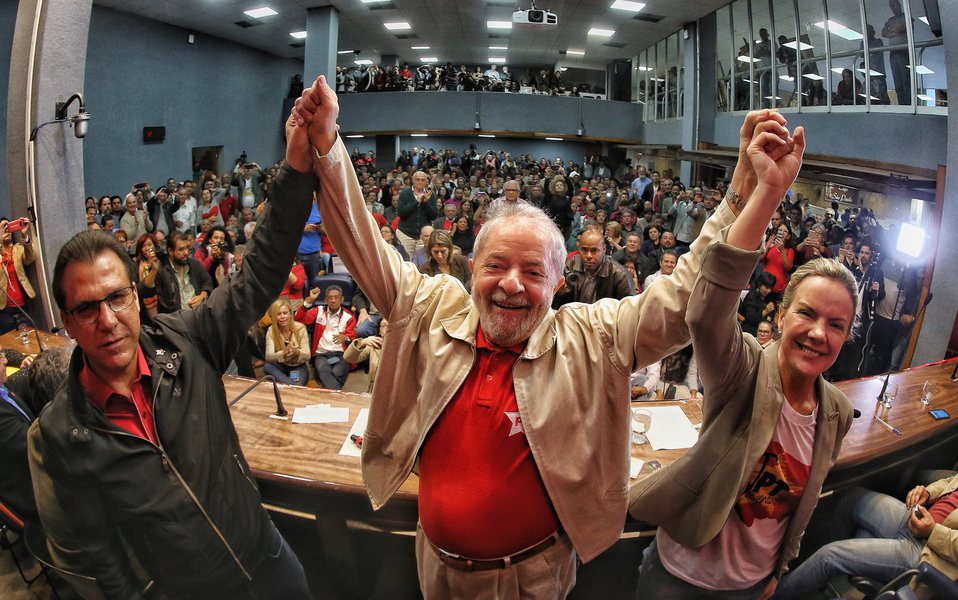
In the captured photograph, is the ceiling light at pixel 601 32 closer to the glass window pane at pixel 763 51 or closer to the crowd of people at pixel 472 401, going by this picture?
the glass window pane at pixel 763 51

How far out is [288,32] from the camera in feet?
41.9

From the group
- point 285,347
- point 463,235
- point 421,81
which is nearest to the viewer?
point 285,347

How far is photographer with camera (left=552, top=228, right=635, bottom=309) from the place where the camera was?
3.60 m

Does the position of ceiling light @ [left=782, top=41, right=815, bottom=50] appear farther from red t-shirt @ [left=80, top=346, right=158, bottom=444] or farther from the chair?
red t-shirt @ [left=80, top=346, right=158, bottom=444]

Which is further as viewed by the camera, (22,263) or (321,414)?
(22,263)

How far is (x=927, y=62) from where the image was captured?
5.69 m

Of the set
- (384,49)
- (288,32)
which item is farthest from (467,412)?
(384,49)

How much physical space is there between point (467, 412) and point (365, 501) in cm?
109

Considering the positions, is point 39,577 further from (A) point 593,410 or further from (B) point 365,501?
(A) point 593,410

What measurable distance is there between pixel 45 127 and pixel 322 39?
7706 mm

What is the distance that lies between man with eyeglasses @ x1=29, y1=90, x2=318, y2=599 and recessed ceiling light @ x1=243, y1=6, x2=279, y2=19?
451 inches

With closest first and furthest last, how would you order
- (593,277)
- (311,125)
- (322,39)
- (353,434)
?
(311,125) < (353,434) < (593,277) < (322,39)

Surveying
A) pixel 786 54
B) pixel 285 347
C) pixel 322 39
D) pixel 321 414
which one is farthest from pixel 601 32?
pixel 321 414

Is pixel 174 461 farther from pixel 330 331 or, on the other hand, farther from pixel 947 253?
pixel 947 253
